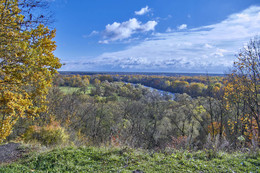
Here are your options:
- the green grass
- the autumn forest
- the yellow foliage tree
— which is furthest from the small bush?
the green grass

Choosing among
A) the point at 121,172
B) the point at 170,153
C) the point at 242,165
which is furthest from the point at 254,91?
the point at 121,172

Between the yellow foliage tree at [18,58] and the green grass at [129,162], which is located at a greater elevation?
the yellow foliage tree at [18,58]

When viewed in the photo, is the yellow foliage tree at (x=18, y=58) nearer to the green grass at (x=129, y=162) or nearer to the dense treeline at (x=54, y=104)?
the dense treeline at (x=54, y=104)

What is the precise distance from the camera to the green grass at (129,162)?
5414 mm

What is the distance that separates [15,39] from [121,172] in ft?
18.4

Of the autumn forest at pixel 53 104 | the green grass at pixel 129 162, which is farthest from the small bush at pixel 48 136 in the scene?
the green grass at pixel 129 162

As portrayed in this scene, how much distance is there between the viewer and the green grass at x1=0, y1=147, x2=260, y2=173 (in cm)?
541

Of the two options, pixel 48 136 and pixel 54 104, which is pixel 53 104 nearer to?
pixel 54 104

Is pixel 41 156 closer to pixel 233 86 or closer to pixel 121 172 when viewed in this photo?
A: pixel 121 172

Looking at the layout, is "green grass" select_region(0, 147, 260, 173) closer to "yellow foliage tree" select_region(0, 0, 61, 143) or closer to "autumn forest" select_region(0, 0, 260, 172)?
"autumn forest" select_region(0, 0, 260, 172)

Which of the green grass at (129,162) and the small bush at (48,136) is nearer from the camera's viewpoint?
the green grass at (129,162)

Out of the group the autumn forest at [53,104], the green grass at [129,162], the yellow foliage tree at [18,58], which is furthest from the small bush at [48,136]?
the green grass at [129,162]

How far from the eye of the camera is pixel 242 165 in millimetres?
5965

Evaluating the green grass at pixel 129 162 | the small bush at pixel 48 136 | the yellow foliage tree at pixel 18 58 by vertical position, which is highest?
the yellow foliage tree at pixel 18 58
